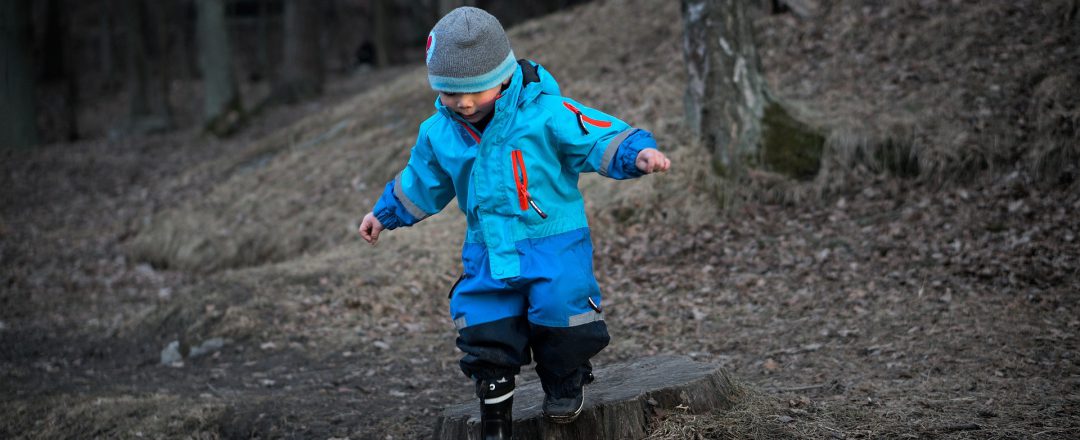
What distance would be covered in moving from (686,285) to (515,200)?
14.5 ft

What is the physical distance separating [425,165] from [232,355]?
4.12 meters

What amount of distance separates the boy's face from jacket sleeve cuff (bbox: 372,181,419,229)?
0.53 m

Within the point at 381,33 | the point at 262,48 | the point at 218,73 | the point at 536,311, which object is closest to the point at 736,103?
the point at 536,311

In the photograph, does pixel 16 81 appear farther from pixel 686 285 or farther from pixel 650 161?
pixel 650 161

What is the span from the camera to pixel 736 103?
898cm

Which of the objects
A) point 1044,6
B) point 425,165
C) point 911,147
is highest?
point 1044,6

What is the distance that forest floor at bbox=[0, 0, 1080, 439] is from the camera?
5.29 metres

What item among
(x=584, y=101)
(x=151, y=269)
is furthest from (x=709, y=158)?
(x=151, y=269)

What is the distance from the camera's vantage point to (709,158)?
9.09 metres

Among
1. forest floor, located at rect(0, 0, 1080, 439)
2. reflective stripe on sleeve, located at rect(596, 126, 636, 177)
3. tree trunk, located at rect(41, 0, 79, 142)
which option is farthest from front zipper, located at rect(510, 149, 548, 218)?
tree trunk, located at rect(41, 0, 79, 142)

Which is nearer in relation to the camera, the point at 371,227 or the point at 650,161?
the point at 650,161

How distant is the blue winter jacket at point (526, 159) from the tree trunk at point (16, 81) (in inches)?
742

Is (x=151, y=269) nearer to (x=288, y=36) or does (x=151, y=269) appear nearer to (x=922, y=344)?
(x=922, y=344)

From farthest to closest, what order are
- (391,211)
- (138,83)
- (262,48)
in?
(262,48), (138,83), (391,211)
